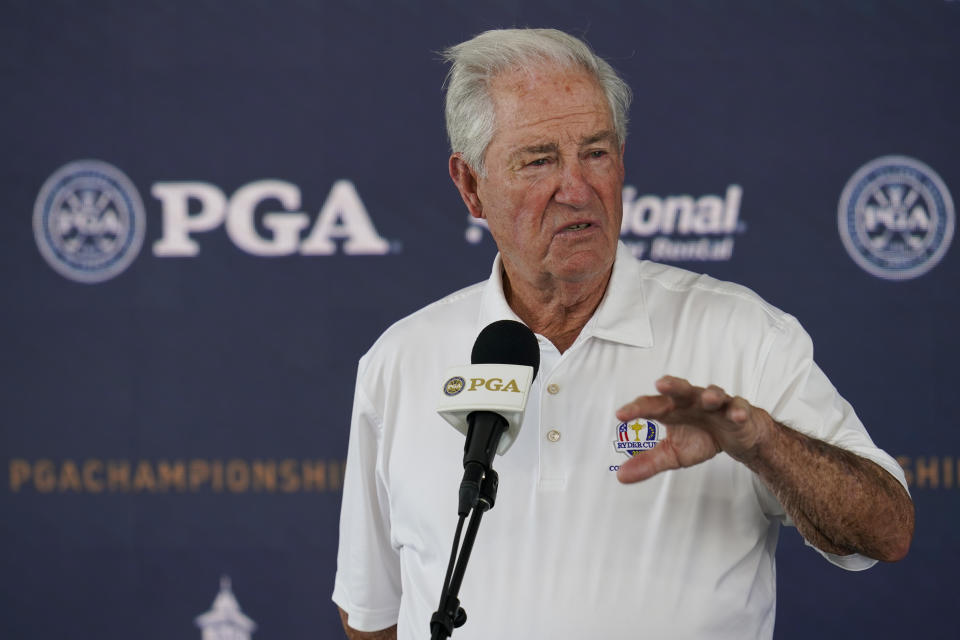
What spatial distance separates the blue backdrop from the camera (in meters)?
2.82

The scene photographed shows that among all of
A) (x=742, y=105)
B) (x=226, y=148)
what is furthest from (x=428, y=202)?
(x=742, y=105)

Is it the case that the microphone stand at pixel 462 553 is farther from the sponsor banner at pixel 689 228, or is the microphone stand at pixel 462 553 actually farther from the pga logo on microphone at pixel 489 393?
the sponsor banner at pixel 689 228

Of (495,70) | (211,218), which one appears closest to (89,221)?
(211,218)

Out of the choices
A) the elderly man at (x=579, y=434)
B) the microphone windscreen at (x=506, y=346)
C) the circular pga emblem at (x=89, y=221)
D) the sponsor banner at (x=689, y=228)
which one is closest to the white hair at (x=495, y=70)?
the elderly man at (x=579, y=434)

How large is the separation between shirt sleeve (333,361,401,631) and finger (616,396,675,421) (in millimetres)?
704

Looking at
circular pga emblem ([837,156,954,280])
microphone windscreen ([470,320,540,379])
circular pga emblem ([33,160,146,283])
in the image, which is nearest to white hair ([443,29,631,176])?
microphone windscreen ([470,320,540,379])

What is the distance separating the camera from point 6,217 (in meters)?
2.93

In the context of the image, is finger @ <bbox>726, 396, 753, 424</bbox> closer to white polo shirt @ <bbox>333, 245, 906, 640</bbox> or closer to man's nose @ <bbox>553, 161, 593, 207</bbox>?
white polo shirt @ <bbox>333, 245, 906, 640</bbox>

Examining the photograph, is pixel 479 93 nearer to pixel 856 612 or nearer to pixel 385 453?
Answer: pixel 385 453

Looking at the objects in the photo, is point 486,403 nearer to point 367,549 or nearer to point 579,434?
point 579,434

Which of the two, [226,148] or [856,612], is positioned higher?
[226,148]

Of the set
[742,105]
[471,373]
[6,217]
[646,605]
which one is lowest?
[646,605]

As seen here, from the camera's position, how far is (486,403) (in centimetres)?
115

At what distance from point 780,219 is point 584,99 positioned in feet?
4.68
